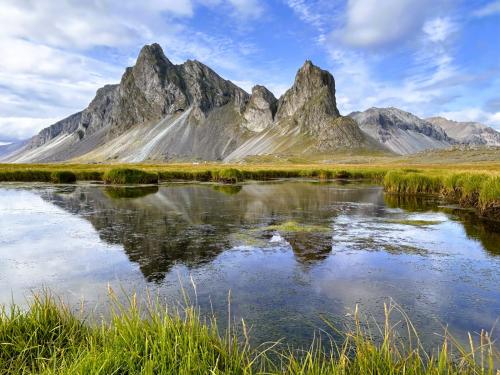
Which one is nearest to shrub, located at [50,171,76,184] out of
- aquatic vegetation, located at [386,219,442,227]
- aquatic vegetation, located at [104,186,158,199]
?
aquatic vegetation, located at [104,186,158,199]

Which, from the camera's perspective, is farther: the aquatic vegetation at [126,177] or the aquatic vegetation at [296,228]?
the aquatic vegetation at [126,177]

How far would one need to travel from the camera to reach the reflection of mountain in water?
49.0ft

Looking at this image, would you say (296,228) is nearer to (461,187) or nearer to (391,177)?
(461,187)

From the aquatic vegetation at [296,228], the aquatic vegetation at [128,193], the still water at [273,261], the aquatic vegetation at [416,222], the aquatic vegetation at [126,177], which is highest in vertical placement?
the aquatic vegetation at [126,177]

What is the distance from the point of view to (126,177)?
170ft

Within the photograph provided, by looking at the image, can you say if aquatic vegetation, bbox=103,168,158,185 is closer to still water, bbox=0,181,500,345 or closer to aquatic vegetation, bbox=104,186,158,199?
aquatic vegetation, bbox=104,186,158,199

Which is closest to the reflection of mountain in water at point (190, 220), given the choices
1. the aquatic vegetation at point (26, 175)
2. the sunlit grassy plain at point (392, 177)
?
the sunlit grassy plain at point (392, 177)

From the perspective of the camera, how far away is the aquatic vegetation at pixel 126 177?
168 ft

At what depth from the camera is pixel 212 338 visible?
566cm

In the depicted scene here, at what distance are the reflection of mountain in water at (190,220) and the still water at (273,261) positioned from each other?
9 centimetres

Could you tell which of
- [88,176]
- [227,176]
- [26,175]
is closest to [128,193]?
[227,176]

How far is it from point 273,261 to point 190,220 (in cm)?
968

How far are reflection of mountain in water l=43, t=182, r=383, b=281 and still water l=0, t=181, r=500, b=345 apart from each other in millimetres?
91

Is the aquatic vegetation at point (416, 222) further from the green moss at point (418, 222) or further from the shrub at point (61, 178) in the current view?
the shrub at point (61, 178)
